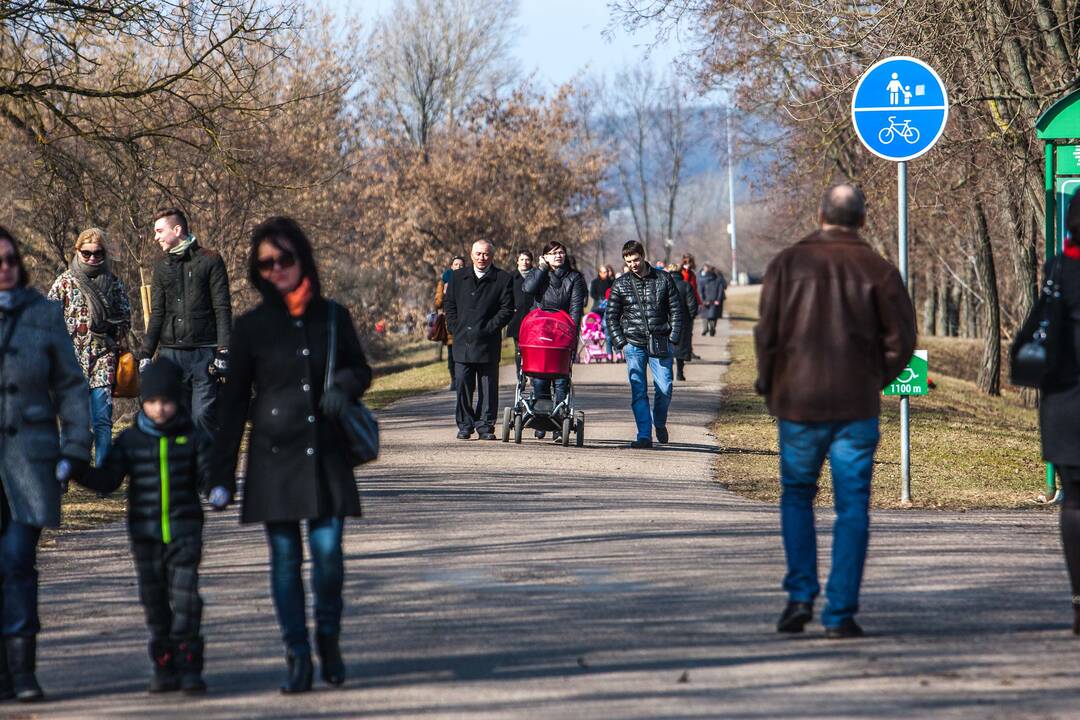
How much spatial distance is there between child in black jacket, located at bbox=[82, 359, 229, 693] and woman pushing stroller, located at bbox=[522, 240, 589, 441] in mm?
9762

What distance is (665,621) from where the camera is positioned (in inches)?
266

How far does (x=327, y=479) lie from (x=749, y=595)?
248cm

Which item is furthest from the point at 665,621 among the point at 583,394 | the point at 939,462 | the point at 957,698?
the point at 583,394

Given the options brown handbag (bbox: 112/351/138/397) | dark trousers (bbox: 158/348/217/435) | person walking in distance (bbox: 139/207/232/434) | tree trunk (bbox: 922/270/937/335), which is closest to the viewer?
person walking in distance (bbox: 139/207/232/434)

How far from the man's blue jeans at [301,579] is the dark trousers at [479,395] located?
9456mm

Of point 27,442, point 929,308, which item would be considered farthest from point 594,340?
point 929,308

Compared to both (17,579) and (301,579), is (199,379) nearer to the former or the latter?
(17,579)

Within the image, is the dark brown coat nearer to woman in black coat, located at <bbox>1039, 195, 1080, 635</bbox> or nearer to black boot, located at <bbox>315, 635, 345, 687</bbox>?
woman in black coat, located at <bbox>1039, 195, 1080, 635</bbox>

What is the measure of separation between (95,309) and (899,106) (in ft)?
19.5

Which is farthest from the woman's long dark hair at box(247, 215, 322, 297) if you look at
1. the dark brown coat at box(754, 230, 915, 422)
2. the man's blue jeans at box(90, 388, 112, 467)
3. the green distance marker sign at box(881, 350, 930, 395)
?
the man's blue jeans at box(90, 388, 112, 467)

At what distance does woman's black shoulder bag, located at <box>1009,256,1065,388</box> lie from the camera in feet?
21.1

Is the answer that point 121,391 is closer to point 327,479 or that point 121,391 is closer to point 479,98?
point 327,479

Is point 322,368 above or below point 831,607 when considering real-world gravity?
above

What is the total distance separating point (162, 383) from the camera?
587 cm
